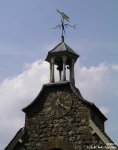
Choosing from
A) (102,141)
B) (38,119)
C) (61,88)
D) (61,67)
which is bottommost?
(102,141)

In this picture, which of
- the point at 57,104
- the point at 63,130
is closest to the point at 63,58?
the point at 57,104

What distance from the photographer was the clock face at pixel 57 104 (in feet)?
69.7

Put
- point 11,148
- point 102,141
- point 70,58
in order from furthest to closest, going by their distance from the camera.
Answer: point 70,58 < point 11,148 < point 102,141

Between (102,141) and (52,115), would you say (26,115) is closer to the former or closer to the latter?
(52,115)

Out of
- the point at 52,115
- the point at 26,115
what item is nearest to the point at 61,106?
the point at 52,115

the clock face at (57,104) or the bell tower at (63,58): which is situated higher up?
the bell tower at (63,58)

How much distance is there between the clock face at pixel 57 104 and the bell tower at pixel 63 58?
1.20 m

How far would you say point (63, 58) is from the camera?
2308 cm

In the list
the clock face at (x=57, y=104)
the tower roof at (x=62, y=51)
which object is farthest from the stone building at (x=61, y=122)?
the tower roof at (x=62, y=51)

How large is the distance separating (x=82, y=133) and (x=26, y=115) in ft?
10.8

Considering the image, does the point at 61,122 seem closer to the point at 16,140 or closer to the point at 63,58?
the point at 16,140

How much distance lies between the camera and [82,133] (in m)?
20.5

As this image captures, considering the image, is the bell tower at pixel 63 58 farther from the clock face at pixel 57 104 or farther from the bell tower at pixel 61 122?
the clock face at pixel 57 104

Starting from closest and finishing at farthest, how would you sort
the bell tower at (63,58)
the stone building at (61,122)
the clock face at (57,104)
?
the stone building at (61,122) < the clock face at (57,104) < the bell tower at (63,58)
